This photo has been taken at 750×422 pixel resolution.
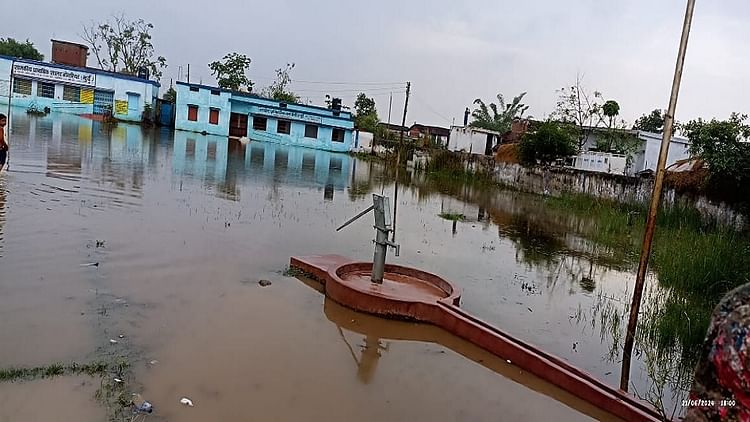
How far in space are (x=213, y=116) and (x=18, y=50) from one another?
2399 cm

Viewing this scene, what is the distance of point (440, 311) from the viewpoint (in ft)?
18.4

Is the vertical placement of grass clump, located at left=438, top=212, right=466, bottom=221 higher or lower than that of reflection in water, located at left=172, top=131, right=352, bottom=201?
lower

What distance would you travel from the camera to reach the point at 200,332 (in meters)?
4.80

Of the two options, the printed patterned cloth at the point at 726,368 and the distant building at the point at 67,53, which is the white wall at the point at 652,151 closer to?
the printed patterned cloth at the point at 726,368

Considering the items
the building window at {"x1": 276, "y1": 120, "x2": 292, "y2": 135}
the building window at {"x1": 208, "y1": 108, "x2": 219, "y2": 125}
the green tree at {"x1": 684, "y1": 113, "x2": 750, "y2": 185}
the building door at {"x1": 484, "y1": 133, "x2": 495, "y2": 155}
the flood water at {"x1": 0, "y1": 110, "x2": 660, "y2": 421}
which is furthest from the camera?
the building window at {"x1": 276, "y1": 120, "x2": 292, "y2": 135}

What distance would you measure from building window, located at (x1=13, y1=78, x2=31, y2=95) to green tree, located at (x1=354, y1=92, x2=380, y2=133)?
76.2 feet

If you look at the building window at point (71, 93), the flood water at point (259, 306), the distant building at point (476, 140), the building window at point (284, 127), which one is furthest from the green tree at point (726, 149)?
the building window at point (71, 93)

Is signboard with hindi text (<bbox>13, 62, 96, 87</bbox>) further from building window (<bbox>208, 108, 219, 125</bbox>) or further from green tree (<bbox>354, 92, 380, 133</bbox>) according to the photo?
green tree (<bbox>354, 92, 380, 133</bbox>)

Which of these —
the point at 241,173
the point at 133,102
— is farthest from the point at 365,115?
the point at 241,173

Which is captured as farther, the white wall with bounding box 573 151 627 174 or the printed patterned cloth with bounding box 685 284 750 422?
the white wall with bounding box 573 151 627 174

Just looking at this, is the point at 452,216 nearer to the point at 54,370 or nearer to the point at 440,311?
the point at 440,311

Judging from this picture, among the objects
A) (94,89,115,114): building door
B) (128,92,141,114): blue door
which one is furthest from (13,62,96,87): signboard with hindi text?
(128,92,141,114): blue door

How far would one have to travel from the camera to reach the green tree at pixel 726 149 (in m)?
13.1

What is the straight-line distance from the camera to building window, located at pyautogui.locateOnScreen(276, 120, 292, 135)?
4166 centimetres
